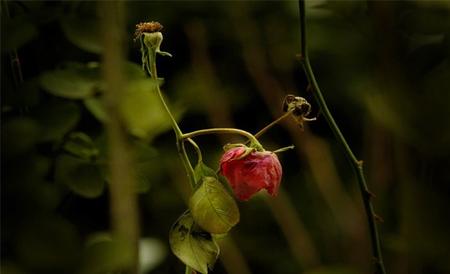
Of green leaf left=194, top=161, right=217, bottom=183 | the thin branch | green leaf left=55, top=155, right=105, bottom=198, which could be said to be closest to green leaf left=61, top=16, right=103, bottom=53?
green leaf left=55, top=155, right=105, bottom=198

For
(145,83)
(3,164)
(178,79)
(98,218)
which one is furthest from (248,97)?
(3,164)

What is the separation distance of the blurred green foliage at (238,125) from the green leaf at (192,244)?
2.1 inches

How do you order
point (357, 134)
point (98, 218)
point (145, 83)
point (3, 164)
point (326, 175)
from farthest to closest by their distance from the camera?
point (357, 134)
point (326, 175)
point (98, 218)
point (145, 83)
point (3, 164)

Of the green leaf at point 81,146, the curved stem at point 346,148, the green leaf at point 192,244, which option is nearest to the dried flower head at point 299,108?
the curved stem at point 346,148

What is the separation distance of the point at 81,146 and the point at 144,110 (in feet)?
0.32

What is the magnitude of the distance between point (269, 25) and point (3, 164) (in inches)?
43.7

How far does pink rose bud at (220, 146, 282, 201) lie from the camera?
0.59 m

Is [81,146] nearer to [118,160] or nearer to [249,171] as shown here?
[249,171]

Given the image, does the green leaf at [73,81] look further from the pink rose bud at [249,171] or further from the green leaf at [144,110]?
the pink rose bud at [249,171]

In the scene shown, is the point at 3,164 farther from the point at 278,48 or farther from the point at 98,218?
the point at 278,48

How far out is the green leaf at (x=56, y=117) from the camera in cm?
73

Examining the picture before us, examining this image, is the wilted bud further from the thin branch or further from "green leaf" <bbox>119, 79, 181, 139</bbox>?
the thin branch

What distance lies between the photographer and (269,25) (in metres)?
1.57

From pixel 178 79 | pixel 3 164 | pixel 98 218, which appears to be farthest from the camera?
pixel 178 79
